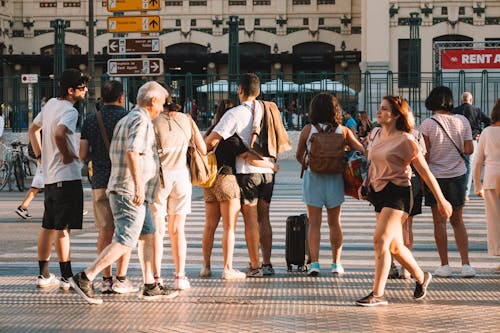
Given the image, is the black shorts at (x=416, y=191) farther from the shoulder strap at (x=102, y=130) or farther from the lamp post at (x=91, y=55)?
the lamp post at (x=91, y=55)

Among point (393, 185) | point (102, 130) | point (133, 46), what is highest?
point (133, 46)

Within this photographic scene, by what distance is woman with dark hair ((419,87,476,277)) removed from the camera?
10.6 m

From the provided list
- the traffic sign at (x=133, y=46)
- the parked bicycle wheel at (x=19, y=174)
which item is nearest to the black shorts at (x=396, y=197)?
the traffic sign at (x=133, y=46)

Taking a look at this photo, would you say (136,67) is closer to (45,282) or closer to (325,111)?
(325,111)

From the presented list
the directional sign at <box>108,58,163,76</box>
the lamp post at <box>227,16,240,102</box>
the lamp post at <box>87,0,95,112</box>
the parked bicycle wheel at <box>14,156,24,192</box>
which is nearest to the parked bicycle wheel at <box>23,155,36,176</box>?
the parked bicycle wheel at <box>14,156,24,192</box>

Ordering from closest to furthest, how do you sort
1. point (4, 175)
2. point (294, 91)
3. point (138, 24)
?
point (138, 24) → point (4, 175) → point (294, 91)

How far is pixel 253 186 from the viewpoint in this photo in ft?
34.7

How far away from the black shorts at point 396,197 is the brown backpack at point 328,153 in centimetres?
144

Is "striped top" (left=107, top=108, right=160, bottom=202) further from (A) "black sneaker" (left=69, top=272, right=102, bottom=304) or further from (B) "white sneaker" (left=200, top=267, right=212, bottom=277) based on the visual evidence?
(B) "white sneaker" (left=200, top=267, right=212, bottom=277)

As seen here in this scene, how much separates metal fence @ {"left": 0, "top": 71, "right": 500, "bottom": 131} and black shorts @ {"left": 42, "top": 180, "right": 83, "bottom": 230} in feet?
74.8

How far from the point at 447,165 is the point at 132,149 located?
3.57 m

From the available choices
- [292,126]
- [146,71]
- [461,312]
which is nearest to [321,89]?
[292,126]

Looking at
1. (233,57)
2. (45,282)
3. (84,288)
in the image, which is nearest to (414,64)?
(233,57)

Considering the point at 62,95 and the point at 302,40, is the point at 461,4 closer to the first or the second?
the point at 302,40
